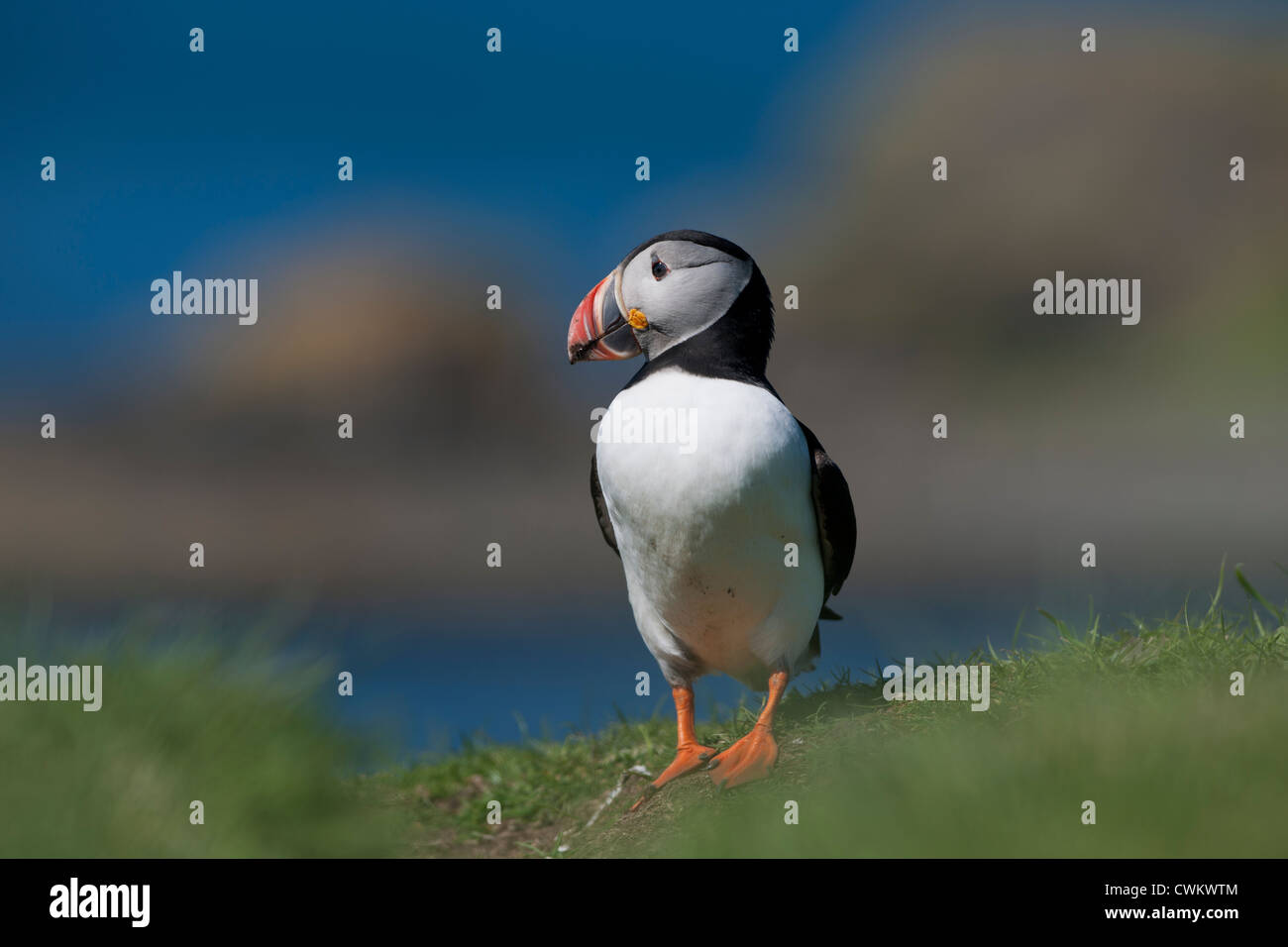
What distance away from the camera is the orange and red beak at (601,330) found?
585 cm

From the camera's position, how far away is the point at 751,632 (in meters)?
5.76

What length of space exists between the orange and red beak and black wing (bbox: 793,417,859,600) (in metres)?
0.98

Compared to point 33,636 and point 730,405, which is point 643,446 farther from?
point 33,636

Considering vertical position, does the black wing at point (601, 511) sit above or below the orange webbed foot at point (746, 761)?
above

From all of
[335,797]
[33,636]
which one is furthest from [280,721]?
[33,636]

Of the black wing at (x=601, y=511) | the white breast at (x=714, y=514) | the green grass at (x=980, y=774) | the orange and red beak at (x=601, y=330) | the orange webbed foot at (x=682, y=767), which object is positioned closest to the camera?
the green grass at (x=980, y=774)

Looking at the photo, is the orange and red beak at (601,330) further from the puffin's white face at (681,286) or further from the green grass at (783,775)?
the green grass at (783,775)

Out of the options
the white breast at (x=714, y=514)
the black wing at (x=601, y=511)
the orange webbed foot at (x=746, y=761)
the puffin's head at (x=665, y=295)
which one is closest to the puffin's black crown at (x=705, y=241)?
the puffin's head at (x=665, y=295)

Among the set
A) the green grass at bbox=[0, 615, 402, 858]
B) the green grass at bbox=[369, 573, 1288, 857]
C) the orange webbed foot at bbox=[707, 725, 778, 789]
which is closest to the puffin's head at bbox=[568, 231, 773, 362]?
the orange webbed foot at bbox=[707, 725, 778, 789]

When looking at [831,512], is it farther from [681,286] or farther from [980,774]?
[980,774]

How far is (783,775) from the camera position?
5.33 meters

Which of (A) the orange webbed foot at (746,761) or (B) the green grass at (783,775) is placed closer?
(B) the green grass at (783,775)

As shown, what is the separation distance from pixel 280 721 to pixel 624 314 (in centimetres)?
250

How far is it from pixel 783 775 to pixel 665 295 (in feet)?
7.65
